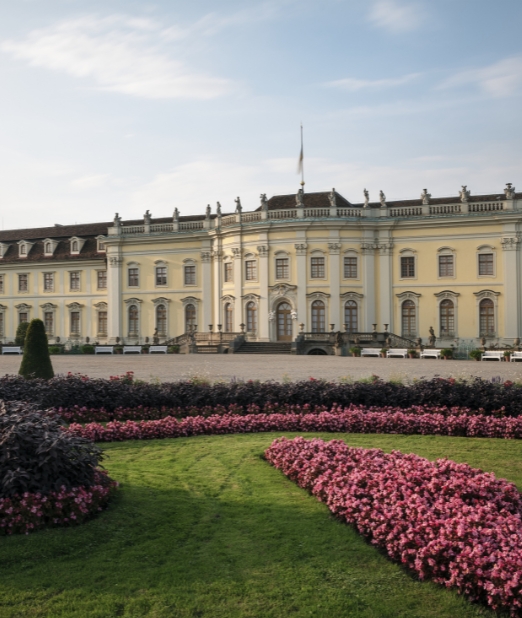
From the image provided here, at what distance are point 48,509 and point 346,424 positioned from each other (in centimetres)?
704

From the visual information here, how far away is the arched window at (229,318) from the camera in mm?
46491

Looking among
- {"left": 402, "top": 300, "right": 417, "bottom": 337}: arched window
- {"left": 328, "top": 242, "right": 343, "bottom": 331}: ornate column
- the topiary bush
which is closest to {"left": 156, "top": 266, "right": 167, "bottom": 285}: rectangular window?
{"left": 328, "top": 242, "right": 343, "bottom": 331}: ornate column

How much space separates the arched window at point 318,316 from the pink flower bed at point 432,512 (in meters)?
34.9

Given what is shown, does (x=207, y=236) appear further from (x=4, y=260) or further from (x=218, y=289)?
(x=4, y=260)

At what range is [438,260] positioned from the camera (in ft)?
142

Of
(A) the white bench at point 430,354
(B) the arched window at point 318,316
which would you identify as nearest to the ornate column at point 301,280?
(B) the arched window at point 318,316

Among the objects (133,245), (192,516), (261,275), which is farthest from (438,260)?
(192,516)

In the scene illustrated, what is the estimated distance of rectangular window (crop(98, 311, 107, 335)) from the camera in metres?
52.9

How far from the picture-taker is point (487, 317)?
42.1 meters

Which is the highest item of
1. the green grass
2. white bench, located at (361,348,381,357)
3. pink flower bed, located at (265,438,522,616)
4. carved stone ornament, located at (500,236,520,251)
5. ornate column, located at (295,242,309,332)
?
carved stone ornament, located at (500,236,520,251)

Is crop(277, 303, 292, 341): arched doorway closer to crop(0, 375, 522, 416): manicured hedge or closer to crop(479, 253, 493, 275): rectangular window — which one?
crop(479, 253, 493, 275): rectangular window

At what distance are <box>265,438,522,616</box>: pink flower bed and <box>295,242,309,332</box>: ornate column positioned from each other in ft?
114

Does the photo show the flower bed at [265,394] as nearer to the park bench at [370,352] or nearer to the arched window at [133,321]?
the park bench at [370,352]

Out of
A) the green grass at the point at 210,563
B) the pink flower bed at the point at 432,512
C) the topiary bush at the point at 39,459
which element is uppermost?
the topiary bush at the point at 39,459
